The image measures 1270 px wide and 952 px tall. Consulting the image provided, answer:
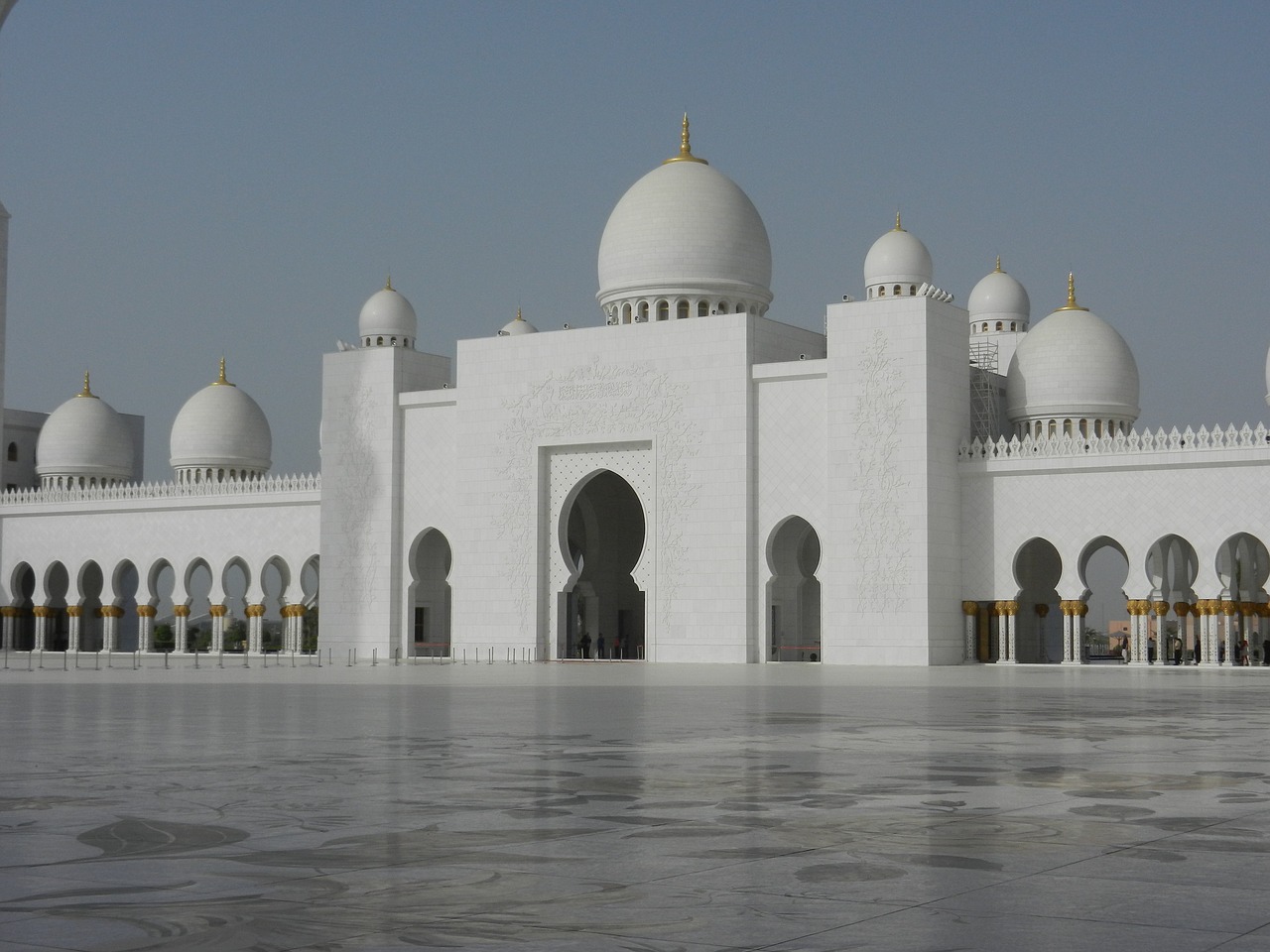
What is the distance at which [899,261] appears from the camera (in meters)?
34.4

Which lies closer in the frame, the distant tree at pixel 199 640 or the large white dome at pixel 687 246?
the large white dome at pixel 687 246

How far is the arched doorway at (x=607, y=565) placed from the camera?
33.9 meters

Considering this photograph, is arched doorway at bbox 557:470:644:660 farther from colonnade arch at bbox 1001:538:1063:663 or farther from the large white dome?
colonnade arch at bbox 1001:538:1063:663

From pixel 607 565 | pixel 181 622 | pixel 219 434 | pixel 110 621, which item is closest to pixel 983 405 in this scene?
pixel 607 565

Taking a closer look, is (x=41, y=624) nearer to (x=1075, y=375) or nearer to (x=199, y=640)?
(x=199, y=640)

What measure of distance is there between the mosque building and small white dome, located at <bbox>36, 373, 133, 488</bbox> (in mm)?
5463

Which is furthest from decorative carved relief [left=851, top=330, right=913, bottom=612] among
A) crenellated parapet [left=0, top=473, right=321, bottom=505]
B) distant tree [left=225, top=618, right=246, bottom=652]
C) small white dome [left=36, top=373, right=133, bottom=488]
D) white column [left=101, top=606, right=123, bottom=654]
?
small white dome [left=36, top=373, right=133, bottom=488]

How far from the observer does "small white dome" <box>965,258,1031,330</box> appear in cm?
3997

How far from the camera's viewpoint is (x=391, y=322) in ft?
122

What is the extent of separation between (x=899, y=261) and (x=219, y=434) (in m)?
16.7

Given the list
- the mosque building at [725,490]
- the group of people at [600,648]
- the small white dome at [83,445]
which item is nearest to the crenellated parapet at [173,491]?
the mosque building at [725,490]

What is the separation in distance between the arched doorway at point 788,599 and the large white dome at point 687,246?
4.57 m

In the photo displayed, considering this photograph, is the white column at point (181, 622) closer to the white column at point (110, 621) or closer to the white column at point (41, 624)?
the white column at point (110, 621)

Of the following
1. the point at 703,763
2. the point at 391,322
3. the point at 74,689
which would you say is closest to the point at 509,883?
the point at 703,763
